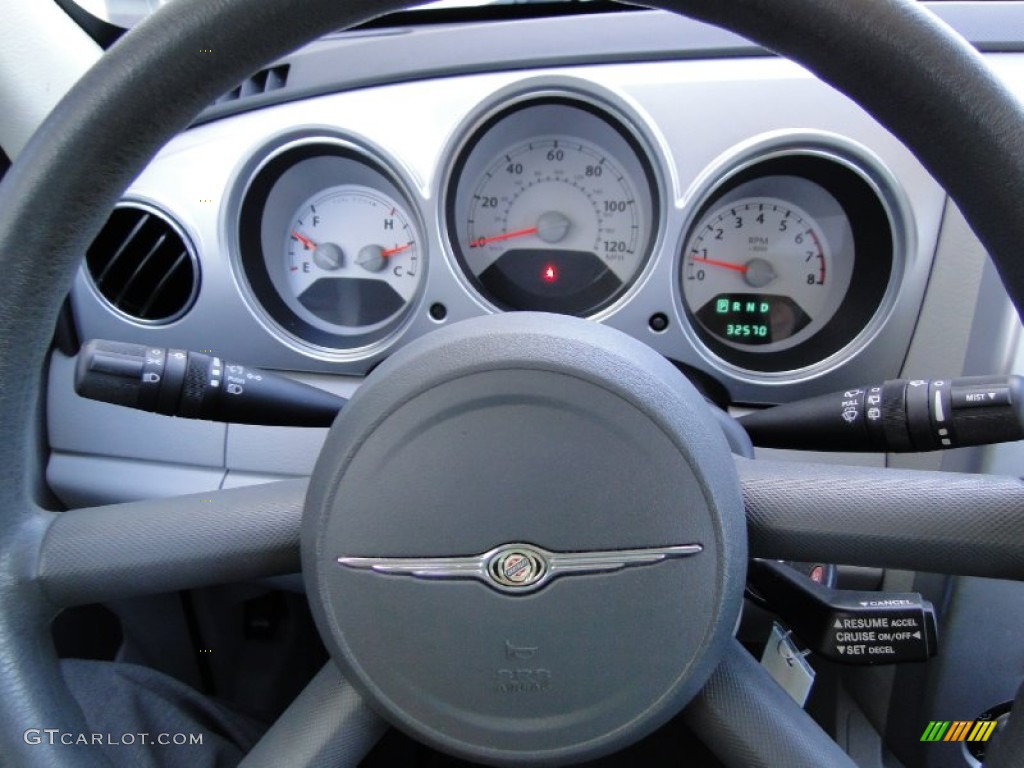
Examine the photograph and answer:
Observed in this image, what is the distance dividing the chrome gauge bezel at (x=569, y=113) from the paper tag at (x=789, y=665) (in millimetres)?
615

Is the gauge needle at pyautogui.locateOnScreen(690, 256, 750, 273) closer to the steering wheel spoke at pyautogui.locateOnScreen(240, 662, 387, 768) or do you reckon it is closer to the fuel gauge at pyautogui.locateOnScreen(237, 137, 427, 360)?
the fuel gauge at pyautogui.locateOnScreen(237, 137, 427, 360)

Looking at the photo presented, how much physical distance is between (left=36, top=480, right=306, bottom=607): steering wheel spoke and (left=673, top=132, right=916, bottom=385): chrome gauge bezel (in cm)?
87

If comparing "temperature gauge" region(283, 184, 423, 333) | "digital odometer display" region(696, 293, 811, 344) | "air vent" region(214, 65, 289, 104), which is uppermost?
"air vent" region(214, 65, 289, 104)

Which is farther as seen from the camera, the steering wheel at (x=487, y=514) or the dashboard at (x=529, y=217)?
the dashboard at (x=529, y=217)

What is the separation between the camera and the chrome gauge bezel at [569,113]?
1.48 m

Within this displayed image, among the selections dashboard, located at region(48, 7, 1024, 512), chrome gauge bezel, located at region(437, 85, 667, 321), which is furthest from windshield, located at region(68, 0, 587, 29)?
chrome gauge bezel, located at region(437, 85, 667, 321)

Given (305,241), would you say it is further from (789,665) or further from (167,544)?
(789,665)

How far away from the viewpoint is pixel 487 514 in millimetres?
708

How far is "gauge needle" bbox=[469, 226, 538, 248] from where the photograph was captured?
165 cm

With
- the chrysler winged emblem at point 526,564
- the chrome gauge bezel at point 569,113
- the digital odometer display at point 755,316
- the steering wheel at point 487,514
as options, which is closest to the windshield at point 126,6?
the chrome gauge bezel at point 569,113

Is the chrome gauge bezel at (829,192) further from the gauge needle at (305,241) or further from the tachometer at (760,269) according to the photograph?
the gauge needle at (305,241)

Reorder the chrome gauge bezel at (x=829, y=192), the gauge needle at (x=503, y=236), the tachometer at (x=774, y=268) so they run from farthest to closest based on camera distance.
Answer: the gauge needle at (x=503, y=236), the tachometer at (x=774, y=268), the chrome gauge bezel at (x=829, y=192)

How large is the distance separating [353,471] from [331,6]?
335mm

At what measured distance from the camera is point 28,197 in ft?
2.13
